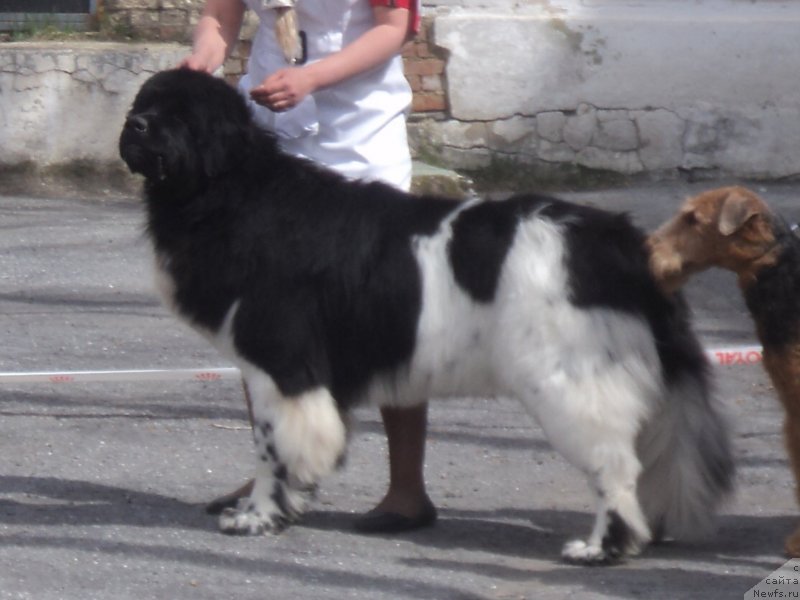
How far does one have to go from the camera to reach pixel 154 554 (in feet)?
14.3

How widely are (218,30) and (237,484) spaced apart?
1.63 m

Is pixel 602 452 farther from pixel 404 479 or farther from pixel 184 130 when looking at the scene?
pixel 184 130

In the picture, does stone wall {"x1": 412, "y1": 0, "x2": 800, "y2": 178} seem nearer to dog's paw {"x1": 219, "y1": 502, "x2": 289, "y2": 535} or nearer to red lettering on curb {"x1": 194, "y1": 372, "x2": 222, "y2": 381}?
red lettering on curb {"x1": 194, "y1": 372, "x2": 222, "y2": 381}

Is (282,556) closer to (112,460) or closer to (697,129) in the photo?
(112,460)

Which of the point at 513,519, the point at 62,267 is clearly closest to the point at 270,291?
the point at 513,519

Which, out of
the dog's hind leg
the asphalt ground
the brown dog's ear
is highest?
the brown dog's ear

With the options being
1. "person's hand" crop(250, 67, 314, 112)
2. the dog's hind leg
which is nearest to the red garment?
"person's hand" crop(250, 67, 314, 112)

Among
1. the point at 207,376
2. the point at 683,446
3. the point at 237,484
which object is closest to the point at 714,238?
the point at 683,446

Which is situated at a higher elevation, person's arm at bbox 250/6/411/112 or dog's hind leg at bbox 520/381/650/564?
person's arm at bbox 250/6/411/112

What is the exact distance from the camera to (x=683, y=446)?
167 inches

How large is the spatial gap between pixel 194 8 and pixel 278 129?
5715mm

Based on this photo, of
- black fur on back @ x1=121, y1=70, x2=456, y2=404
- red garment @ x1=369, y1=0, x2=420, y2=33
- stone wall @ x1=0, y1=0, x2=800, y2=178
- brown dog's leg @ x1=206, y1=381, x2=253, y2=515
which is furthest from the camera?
stone wall @ x1=0, y1=0, x2=800, y2=178

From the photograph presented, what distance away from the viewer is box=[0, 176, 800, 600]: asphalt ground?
162 inches

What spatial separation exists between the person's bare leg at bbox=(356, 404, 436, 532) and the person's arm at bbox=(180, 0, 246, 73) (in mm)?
1317
